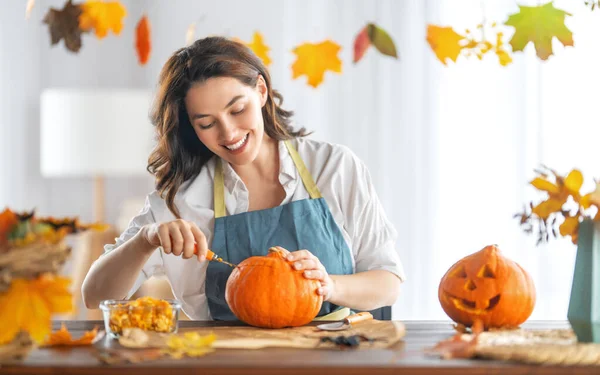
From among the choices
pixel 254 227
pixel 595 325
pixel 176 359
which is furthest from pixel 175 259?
pixel 595 325

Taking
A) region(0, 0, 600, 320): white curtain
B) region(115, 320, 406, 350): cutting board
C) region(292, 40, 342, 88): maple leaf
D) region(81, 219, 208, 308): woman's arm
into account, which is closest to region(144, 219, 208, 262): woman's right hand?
region(81, 219, 208, 308): woman's arm

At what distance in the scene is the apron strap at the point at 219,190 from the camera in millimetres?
1926

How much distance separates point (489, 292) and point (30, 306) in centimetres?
79

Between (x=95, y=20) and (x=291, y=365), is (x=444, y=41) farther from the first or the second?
(x=291, y=365)

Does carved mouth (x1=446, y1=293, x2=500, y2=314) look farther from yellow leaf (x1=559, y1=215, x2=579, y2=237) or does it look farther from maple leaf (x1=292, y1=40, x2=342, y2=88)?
maple leaf (x1=292, y1=40, x2=342, y2=88)

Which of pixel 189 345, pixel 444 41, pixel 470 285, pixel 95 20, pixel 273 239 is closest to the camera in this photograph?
pixel 189 345

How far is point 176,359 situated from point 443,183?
3142 mm

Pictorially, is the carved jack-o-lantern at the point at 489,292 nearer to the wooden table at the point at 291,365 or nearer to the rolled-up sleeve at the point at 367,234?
the wooden table at the point at 291,365

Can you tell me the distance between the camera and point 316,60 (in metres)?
3.07

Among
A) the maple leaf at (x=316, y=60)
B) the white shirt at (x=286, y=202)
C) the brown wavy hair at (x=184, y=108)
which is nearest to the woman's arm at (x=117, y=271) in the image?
the white shirt at (x=286, y=202)

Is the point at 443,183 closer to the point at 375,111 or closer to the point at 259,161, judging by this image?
the point at 375,111

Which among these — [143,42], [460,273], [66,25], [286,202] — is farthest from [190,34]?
[460,273]

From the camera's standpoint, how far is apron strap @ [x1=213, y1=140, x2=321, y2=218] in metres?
1.94

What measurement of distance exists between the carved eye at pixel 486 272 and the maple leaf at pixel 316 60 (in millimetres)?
1022
